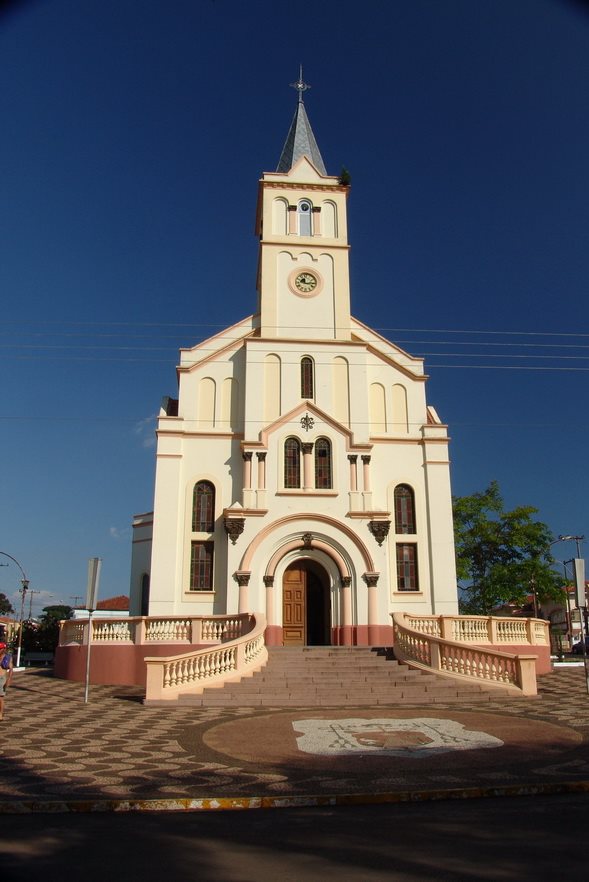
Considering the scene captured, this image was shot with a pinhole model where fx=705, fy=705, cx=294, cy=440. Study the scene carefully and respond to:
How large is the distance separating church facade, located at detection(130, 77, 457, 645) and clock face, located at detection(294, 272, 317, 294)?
5 centimetres

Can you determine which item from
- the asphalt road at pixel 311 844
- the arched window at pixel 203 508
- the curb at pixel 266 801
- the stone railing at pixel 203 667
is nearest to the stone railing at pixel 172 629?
the stone railing at pixel 203 667

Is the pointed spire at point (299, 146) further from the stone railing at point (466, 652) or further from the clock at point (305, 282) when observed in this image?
the stone railing at point (466, 652)

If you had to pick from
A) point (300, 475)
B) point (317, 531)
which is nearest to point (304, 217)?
point (300, 475)

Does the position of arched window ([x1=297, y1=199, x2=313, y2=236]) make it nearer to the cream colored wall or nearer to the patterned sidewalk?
the cream colored wall

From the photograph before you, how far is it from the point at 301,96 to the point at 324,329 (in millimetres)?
15938

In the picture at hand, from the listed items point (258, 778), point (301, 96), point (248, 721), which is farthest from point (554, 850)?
point (301, 96)

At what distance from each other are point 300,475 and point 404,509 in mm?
4184

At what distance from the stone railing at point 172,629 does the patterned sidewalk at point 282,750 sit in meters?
5.12

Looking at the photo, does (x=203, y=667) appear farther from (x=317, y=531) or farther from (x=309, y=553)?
(x=317, y=531)

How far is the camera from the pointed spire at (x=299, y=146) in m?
32.3

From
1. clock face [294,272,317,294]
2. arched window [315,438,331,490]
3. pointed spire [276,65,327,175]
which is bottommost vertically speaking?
arched window [315,438,331,490]

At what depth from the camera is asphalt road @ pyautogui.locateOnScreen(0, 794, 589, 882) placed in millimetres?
4805

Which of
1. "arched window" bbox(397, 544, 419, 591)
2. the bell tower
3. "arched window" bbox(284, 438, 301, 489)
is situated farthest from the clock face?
"arched window" bbox(397, 544, 419, 591)

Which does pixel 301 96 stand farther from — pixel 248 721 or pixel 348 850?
pixel 348 850
